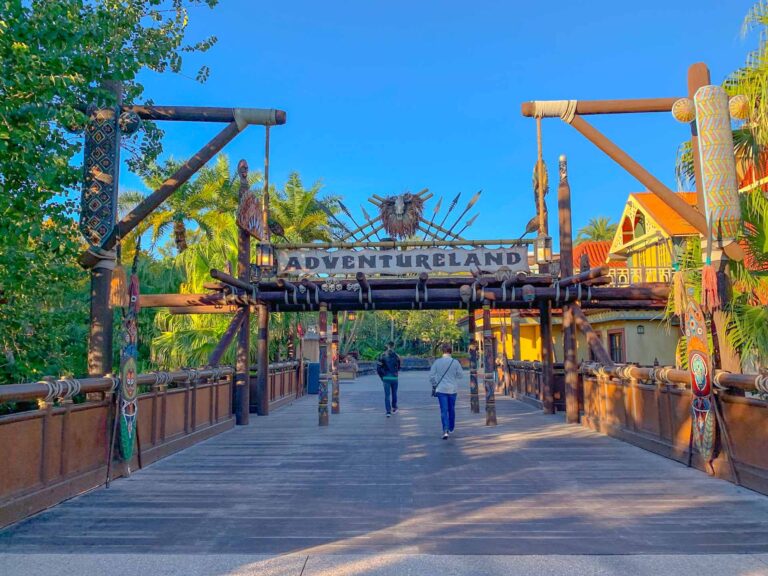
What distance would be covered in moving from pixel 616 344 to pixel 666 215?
17.6ft

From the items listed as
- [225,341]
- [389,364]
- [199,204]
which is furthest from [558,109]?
[199,204]

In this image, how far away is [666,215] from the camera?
866 inches

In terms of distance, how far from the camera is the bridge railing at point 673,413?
20.2ft

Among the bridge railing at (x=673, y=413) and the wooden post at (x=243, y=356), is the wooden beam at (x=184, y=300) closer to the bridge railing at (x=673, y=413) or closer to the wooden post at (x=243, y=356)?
the wooden post at (x=243, y=356)

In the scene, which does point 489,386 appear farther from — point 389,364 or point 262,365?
point 262,365

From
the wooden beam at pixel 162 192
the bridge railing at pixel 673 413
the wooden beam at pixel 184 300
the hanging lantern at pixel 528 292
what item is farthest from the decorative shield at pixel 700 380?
the wooden beam at pixel 184 300

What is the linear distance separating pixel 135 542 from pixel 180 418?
513cm

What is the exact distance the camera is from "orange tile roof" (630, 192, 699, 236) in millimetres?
Result: 20531

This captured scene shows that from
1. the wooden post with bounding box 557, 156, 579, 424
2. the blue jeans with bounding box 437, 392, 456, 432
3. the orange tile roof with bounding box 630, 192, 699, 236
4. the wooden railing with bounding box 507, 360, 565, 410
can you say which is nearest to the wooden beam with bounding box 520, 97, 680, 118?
the wooden post with bounding box 557, 156, 579, 424

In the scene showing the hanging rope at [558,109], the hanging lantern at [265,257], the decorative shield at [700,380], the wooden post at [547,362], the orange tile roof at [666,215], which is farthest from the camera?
the orange tile roof at [666,215]

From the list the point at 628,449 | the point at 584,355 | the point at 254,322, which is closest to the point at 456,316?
the point at 584,355

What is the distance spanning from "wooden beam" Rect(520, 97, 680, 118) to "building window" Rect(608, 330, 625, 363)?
15071 mm

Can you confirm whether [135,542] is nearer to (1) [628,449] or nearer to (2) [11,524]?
(2) [11,524]

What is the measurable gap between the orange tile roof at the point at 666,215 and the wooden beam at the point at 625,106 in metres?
11.7
